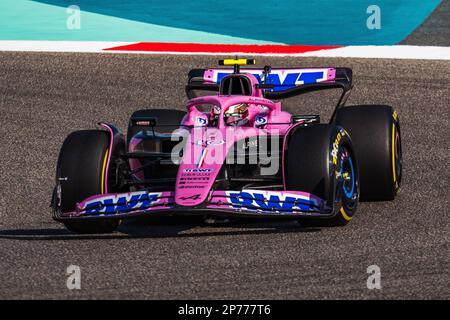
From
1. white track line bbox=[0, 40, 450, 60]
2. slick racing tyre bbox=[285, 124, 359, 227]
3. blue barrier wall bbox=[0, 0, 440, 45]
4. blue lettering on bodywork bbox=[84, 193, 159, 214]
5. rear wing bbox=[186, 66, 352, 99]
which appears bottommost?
blue lettering on bodywork bbox=[84, 193, 159, 214]

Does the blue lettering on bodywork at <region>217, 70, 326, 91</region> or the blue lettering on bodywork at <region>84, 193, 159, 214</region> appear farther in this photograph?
the blue lettering on bodywork at <region>217, 70, 326, 91</region>

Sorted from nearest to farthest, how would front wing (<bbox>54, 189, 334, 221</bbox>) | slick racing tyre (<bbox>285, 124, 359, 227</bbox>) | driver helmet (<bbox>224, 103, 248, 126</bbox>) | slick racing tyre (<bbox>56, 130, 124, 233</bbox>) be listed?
front wing (<bbox>54, 189, 334, 221</bbox>) < slick racing tyre (<bbox>285, 124, 359, 227</bbox>) < slick racing tyre (<bbox>56, 130, 124, 233</bbox>) < driver helmet (<bbox>224, 103, 248, 126</bbox>)

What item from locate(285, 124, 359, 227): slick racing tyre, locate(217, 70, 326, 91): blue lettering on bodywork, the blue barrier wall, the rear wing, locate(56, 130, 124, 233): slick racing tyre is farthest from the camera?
the blue barrier wall

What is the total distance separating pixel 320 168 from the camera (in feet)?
30.6

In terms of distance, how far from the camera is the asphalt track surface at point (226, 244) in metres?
7.73

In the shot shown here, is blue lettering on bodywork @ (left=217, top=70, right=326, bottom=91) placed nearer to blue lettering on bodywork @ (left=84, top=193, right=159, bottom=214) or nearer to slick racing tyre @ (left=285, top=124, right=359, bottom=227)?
slick racing tyre @ (left=285, top=124, right=359, bottom=227)

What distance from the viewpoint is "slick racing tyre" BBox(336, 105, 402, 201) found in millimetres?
10453

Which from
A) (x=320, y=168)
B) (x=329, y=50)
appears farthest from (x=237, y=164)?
(x=329, y=50)

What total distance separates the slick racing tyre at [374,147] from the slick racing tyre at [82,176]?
205 cm

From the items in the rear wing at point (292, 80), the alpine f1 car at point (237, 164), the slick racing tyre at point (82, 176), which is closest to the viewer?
the alpine f1 car at point (237, 164)

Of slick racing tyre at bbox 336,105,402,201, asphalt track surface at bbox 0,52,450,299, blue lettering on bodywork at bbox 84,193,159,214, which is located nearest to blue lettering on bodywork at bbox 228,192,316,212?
asphalt track surface at bbox 0,52,450,299

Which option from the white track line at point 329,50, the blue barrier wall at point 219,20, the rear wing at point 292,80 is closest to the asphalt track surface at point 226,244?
the rear wing at point 292,80

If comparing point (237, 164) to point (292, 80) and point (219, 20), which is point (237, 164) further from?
point (219, 20)

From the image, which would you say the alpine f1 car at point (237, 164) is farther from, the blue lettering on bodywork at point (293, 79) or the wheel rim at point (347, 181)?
the blue lettering on bodywork at point (293, 79)
